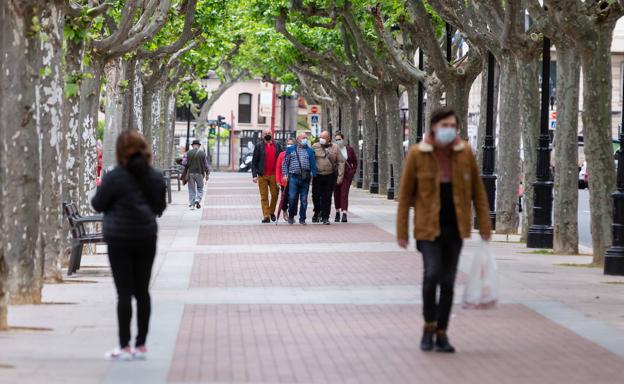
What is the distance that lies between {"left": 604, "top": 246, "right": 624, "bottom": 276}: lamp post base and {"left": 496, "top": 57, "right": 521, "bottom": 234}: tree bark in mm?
8535

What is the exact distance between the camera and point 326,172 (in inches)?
1153

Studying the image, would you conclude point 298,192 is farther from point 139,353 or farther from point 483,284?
point 139,353

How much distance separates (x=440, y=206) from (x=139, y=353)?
2.29m

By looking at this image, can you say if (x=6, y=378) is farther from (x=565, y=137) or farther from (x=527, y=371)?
(x=565, y=137)

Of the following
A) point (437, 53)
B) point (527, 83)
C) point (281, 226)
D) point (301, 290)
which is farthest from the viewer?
point (437, 53)

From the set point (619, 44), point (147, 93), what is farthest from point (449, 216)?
point (619, 44)

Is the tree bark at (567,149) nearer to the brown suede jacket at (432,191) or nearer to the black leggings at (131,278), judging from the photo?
the brown suede jacket at (432,191)

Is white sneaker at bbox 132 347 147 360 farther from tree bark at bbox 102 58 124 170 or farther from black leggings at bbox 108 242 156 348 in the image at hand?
tree bark at bbox 102 58 124 170

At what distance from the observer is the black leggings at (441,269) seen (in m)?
10.8

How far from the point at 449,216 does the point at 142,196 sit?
7.03ft

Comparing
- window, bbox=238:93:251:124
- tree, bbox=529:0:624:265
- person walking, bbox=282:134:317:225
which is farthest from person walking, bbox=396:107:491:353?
window, bbox=238:93:251:124

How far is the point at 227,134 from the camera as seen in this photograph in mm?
102875

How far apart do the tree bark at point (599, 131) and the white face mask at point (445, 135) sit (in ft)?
27.8

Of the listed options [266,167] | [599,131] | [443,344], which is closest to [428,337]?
[443,344]
